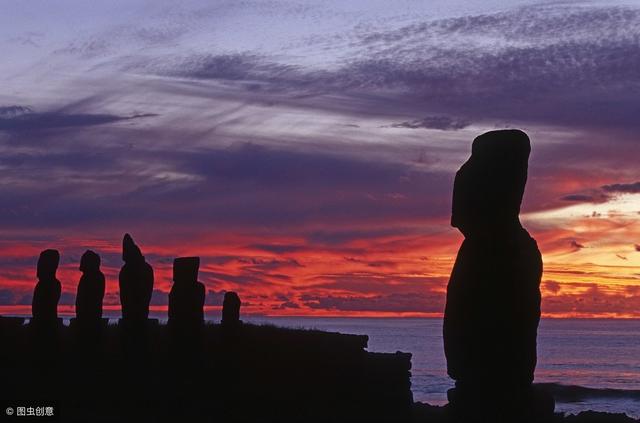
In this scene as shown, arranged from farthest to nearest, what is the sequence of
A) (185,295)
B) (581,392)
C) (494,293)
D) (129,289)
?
(581,392)
(129,289)
(185,295)
(494,293)

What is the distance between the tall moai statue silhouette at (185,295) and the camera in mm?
25969

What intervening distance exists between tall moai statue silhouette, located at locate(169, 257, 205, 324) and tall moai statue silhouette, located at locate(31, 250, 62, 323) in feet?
12.8

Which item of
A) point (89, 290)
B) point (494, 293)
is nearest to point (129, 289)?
point (89, 290)

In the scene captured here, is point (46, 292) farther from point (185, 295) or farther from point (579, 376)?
point (579, 376)

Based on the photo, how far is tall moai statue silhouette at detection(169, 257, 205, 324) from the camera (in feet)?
85.2

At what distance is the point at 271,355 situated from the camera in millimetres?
30359

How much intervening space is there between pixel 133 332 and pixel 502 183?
16.2m

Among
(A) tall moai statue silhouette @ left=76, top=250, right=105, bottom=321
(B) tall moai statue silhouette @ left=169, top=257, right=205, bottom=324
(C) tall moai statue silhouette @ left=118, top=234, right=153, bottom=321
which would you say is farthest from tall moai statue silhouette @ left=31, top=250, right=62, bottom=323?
(B) tall moai statue silhouette @ left=169, top=257, right=205, bottom=324

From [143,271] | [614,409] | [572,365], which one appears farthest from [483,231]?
[572,365]

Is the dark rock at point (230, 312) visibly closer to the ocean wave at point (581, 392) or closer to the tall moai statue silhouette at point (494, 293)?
the tall moai statue silhouette at point (494, 293)

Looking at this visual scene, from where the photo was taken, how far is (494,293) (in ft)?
38.7

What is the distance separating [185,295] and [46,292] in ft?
15.1

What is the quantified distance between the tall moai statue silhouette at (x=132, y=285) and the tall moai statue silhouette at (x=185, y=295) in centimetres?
77

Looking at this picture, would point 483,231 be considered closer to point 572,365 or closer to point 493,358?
point 493,358
